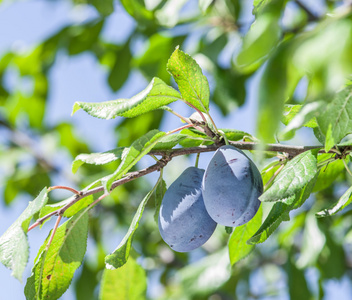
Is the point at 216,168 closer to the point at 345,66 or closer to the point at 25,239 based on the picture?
the point at 25,239

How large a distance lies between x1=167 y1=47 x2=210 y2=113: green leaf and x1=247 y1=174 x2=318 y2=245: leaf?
22 cm

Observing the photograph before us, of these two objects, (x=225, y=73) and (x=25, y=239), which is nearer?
(x=25, y=239)

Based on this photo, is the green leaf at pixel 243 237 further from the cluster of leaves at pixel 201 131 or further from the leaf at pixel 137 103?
the leaf at pixel 137 103

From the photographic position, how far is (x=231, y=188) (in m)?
0.76

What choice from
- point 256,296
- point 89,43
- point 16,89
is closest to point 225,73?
point 89,43

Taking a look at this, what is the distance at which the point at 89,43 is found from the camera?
203 centimetres

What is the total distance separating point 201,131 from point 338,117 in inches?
11.5

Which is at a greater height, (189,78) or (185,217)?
(189,78)

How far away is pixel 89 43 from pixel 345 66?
182cm

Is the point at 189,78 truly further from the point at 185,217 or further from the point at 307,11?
the point at 307,11

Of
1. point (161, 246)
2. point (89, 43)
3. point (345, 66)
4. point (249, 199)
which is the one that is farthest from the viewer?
point (161, 246)

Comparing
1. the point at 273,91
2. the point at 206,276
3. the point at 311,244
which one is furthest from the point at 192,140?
the point at 206,276

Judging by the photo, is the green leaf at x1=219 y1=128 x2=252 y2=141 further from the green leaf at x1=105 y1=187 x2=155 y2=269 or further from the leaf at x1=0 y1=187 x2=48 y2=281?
the leaf at x1=0 y1=187 x2=48 y2=281

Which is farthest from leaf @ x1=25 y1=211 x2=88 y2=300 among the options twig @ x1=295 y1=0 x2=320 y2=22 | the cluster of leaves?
twig @ x1=295 y1=0 x2=320 y2=22
